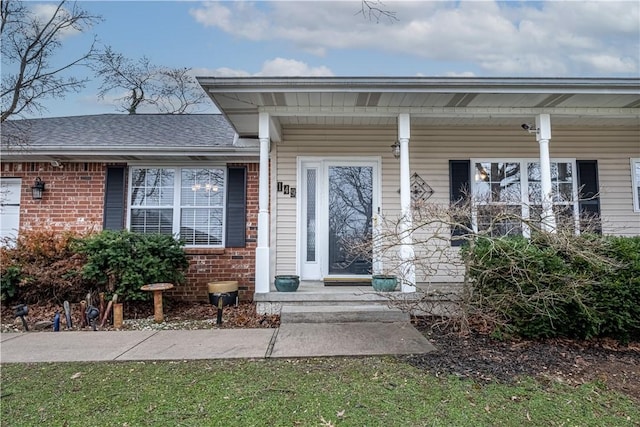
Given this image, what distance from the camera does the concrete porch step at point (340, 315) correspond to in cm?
459

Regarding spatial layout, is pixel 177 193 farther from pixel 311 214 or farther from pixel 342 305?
pixel 342 305

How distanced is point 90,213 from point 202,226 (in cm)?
198

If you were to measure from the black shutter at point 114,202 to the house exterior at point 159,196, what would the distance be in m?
0.02

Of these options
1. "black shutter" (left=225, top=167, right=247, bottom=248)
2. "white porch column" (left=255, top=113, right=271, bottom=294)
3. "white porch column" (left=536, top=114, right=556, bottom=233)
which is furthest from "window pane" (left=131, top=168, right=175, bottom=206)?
"white porch column" (left=536, top=114, right=556, bottom=233)

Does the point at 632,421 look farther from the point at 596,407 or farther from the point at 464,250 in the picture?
the point at 464,250

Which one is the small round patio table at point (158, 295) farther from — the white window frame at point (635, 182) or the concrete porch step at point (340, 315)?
the white window frame at point (635, 182)

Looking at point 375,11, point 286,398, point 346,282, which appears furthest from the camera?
point 346,282

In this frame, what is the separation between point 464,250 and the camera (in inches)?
161

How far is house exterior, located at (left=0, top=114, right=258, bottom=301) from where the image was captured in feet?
20.8

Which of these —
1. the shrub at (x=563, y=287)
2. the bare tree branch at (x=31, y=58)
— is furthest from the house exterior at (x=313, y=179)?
the shrub at (x=563, y=287)

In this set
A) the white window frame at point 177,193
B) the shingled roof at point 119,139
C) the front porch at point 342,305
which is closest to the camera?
the front porch at point 342,305

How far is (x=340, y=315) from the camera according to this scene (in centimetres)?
460

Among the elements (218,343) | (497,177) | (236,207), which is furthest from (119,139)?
(497,177)

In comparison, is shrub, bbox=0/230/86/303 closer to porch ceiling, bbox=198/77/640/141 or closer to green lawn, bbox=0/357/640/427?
green lawn, bbox=0/357/640/427
